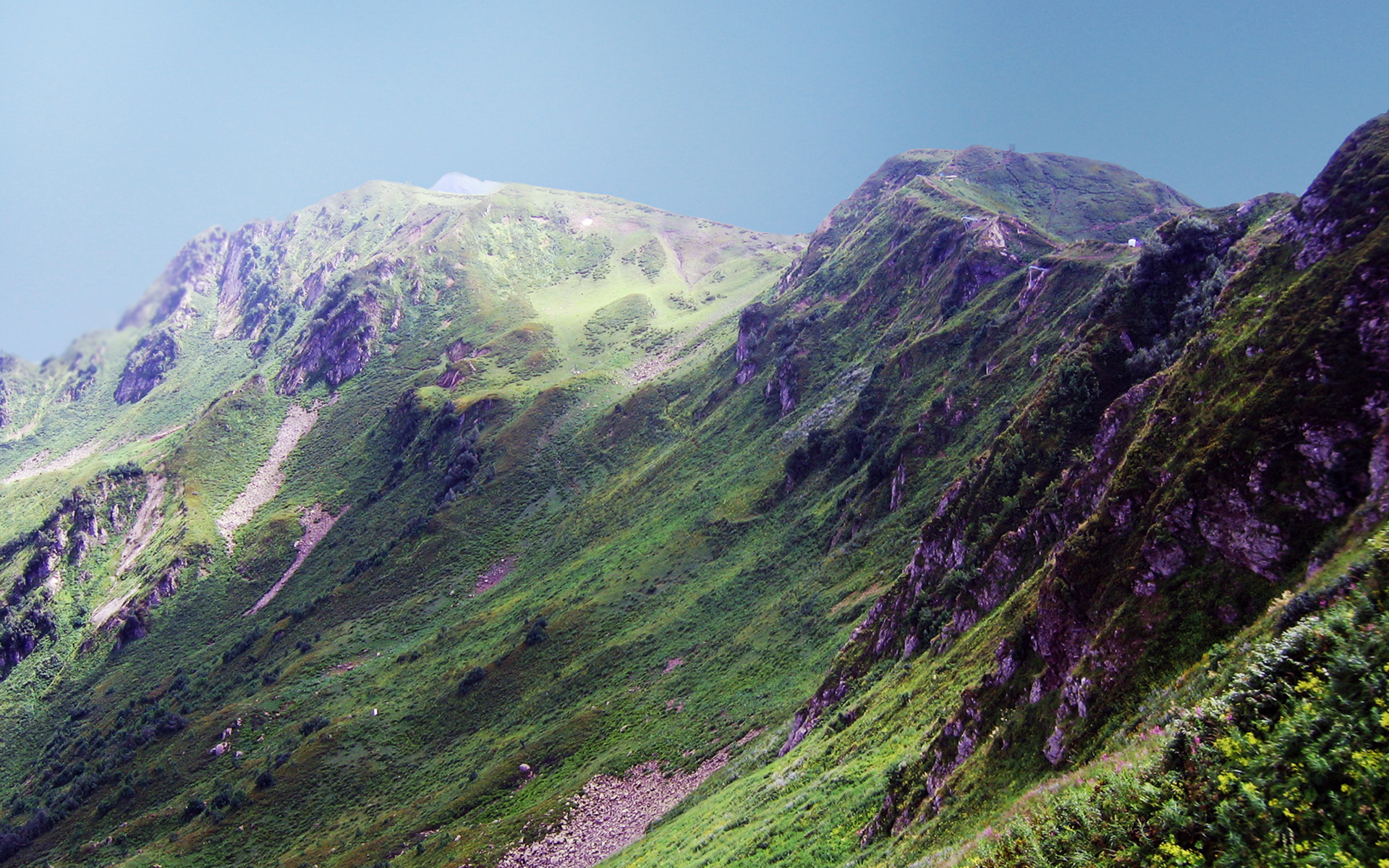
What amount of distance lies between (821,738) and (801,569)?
1544 inches

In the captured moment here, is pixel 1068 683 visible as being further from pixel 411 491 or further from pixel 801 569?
pixel 411 491

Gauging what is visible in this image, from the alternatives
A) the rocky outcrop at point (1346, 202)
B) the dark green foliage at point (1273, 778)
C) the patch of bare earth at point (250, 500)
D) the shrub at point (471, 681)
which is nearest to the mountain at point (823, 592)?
the dark green foliage at point (1273, 778)

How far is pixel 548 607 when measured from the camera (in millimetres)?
104000

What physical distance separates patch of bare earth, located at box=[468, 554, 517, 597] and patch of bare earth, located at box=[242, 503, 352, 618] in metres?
57.5

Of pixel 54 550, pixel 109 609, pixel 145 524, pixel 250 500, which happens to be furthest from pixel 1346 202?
pixel 54 550

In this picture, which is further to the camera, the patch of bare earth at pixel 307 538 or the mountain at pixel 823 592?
the patch of bare earth at pixel 307 538

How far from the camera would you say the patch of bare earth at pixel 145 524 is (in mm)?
170750

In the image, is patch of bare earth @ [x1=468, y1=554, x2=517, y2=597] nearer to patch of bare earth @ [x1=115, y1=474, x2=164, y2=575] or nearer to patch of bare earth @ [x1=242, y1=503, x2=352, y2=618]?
patch of bare earth @ [x1=242, y1=503, x2=352, y2=618]

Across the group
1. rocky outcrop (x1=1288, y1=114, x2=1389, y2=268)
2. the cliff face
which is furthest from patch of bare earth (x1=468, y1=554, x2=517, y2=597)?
rocky outcrop (x1=1288, y1=114, x2=1389, y2=268)

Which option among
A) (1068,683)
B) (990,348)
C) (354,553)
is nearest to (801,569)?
(990,348)

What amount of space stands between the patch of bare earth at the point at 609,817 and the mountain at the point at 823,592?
1.61 feet

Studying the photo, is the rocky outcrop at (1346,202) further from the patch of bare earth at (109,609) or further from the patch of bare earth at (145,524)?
the patch of bare earth at (145,524)

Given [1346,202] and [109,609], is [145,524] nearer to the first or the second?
[109,609]

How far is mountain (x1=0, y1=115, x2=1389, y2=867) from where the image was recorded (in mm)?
16172
